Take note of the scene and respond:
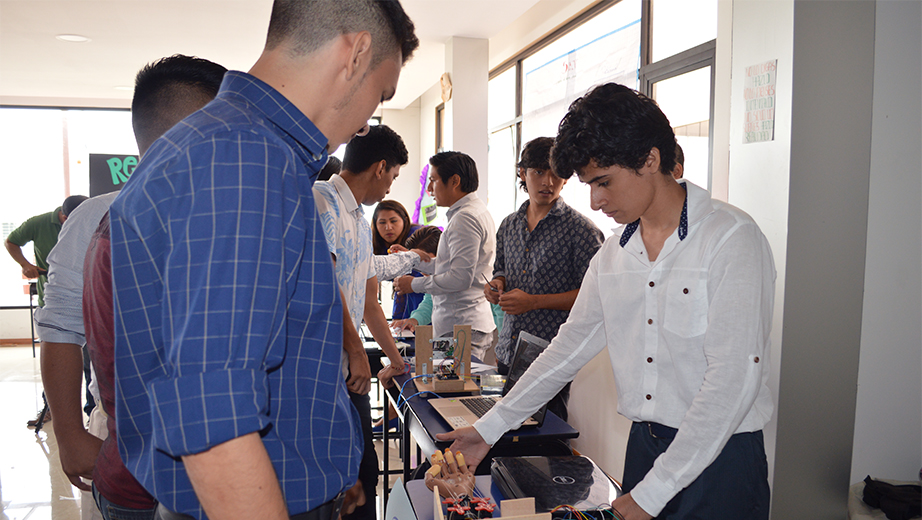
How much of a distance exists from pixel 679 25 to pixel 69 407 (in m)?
3.29

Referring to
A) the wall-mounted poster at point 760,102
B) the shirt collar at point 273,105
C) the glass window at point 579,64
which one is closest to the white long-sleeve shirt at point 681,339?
the wall-mounted poster at point 760,102

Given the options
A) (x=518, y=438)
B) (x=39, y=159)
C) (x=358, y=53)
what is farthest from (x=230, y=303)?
(x=39, y=159)

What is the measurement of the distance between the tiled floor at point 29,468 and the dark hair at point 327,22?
2728mm

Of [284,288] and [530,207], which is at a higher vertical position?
[530,207]

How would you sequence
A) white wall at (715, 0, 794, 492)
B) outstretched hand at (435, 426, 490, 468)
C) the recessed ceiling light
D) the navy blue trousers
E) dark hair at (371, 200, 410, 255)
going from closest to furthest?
the navy blue trousers, outstretched hand at (435, 426, 490, 468), white wall at (715, 0, 794, 492), dark hair at (371, 200, 410, 255), the recessed ceiling light

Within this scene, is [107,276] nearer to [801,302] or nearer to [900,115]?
[801,302]

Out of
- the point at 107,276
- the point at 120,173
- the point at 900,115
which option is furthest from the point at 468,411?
the point at 120,173

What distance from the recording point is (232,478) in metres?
0.59

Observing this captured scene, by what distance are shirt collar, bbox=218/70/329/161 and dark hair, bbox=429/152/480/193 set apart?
2549 millimetres

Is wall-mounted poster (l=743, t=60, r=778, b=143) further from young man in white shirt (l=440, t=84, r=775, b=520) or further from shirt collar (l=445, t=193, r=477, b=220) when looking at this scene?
shirt collar (l=445, t=193, r=477, b=220)

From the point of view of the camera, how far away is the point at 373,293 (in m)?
2.64

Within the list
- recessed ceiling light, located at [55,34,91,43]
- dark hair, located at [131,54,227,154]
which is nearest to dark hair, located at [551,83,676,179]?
dark hair, located at [131,54,227,154]

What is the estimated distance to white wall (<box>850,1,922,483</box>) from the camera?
192 centimetres

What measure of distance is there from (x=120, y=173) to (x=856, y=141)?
529 centimetres
